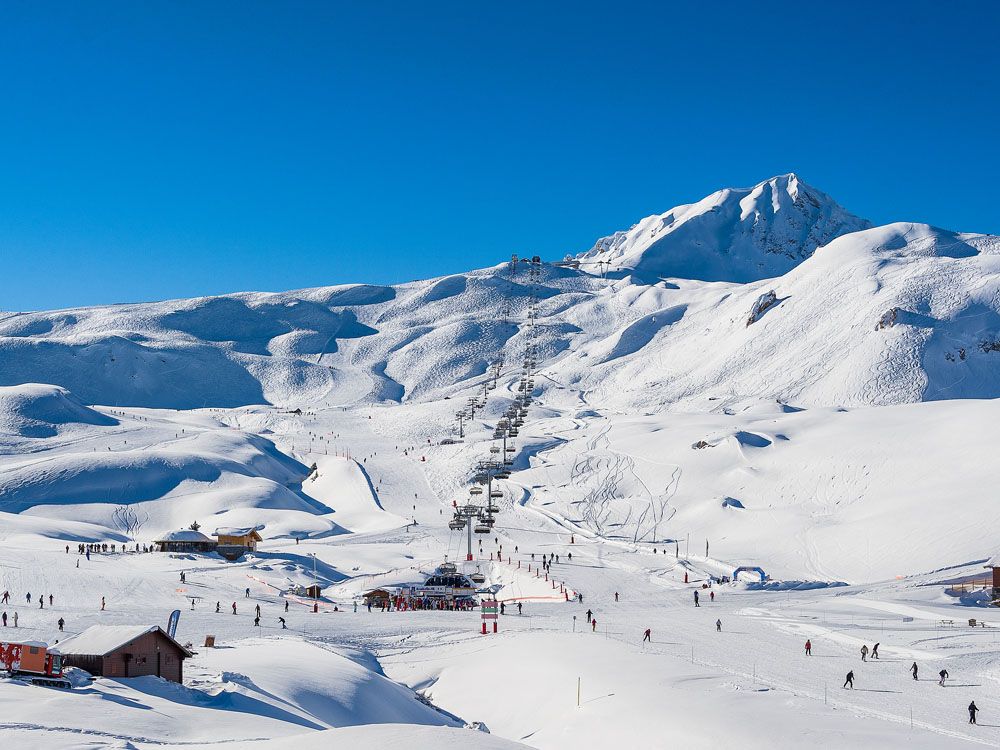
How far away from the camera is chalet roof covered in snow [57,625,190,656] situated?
2403 cm

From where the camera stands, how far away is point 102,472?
87.9m

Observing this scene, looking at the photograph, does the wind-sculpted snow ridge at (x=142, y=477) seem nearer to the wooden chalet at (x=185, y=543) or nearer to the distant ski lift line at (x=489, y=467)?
the distant ski lift line at (x=489, y=467)

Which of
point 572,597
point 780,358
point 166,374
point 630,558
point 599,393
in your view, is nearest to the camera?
point 572,597

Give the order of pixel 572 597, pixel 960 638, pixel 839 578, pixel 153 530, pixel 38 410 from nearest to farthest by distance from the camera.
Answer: pixel 960 638
pixel 572 597
pixel 839 578
pixel 153 530
pixel 38 410

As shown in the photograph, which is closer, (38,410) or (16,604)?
(16,604)

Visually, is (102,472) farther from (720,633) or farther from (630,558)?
(720,633)

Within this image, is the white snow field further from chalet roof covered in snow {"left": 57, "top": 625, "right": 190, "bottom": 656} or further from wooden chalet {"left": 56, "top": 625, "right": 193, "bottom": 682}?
chalet roof covered in snow {"left": 57, "top": 625, "right": 190, "bottom": 656}

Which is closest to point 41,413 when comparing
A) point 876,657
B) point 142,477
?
point 142,477

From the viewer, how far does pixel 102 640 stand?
2447 cm

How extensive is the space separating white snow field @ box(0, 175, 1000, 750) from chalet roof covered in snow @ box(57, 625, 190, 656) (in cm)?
115

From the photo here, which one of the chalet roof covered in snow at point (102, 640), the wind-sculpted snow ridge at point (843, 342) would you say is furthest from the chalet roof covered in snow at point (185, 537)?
the wind-sculpted snow ridge at point (843, 342)

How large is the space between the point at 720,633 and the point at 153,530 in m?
50.7

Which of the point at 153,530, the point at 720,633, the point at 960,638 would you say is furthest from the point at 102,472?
the point at 960,638

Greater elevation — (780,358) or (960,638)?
(780,358)
